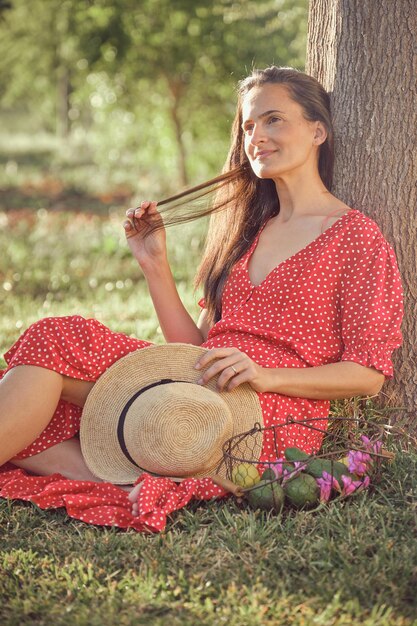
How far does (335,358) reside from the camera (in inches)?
140

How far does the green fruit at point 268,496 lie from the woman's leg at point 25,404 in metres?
0.81

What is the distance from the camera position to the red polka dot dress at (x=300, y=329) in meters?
3.35

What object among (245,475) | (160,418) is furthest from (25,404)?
(245,475)

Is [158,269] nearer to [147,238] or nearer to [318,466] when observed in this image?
[147,238]

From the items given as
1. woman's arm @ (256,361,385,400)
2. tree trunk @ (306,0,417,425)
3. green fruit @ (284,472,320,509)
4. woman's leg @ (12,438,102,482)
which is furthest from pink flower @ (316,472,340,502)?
woman's leg @ (12,438,102,482)

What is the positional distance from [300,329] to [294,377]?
244 millimetres

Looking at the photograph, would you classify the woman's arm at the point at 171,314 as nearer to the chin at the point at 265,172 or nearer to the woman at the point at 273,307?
the woman at the point at 273,307

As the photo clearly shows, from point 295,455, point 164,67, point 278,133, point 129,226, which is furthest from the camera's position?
point 164,67

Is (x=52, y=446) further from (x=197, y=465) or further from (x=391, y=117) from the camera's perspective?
(x=391, y=117)

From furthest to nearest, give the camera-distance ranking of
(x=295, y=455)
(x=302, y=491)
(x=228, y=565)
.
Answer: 1. (x=295, y=455)
2. (x=302, y=491)
3. (x=228, y=565)

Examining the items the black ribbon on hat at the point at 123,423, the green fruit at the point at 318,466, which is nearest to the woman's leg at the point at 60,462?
the black ribbon on hat at the point at 123,423

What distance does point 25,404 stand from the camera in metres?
3.23

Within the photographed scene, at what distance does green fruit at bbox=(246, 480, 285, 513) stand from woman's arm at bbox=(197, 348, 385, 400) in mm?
391

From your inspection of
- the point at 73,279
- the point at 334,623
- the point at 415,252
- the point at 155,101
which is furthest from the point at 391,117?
the point at 155,101
